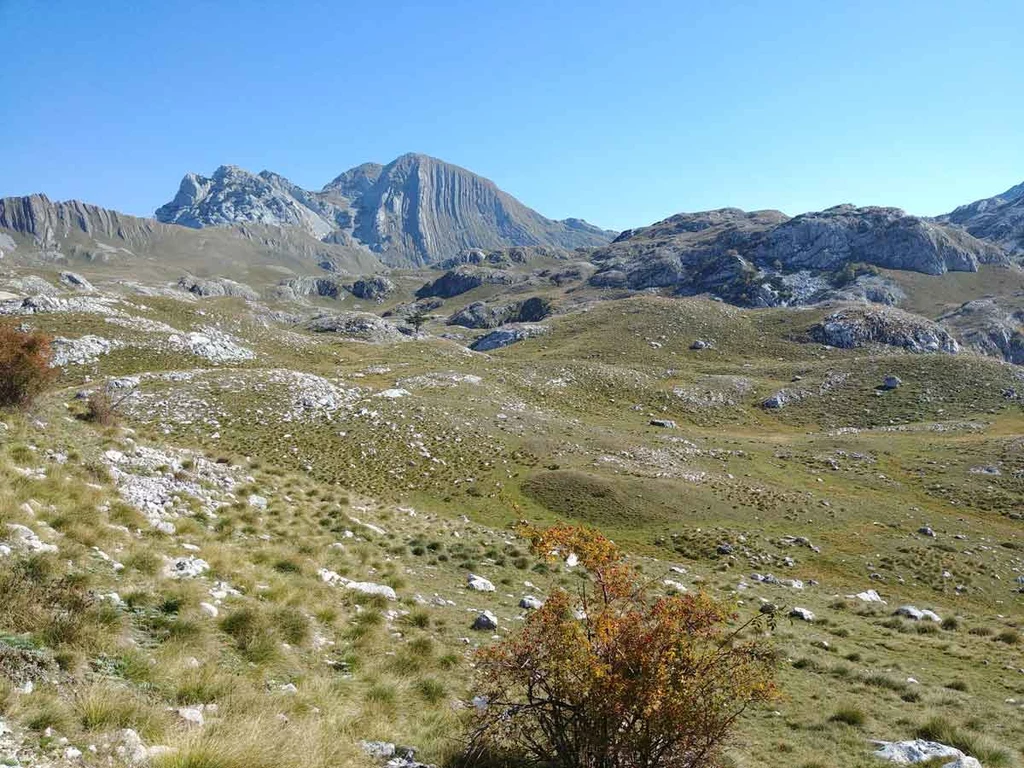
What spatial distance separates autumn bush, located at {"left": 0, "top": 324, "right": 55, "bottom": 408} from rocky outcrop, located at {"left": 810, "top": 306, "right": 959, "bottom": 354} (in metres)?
116

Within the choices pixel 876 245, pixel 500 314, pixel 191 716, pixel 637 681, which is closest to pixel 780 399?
pixel 637 681

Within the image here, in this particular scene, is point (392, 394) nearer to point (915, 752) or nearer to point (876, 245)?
point (915, 752)

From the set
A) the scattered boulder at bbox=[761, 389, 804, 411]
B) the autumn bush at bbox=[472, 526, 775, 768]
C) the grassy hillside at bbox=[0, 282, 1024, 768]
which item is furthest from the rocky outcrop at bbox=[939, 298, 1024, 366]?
the autumn bush at bbox=[472, 526, 775, 768]

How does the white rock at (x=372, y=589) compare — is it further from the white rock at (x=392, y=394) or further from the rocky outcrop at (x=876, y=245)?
the rocky outcrop at (x=876, y=245)

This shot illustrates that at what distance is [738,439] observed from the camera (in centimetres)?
5659

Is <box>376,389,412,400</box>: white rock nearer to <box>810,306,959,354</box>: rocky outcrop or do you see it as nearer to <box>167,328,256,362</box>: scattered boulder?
<box>167,328,256,362</box>: scattered boulder

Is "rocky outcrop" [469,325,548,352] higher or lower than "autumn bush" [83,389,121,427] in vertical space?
higher

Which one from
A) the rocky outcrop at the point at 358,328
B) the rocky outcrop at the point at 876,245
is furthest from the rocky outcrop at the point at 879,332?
the rocky outcrop at the point at 358,328

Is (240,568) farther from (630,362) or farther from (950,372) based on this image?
(950,372)

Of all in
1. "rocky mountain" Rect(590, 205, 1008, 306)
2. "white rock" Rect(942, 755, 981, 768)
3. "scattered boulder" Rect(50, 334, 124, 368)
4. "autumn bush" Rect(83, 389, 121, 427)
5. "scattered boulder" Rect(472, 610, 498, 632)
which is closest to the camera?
"white rock" Rect(942, 755, 981, 768)

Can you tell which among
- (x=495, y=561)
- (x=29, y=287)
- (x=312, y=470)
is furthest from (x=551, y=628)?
(x=29, y=287)

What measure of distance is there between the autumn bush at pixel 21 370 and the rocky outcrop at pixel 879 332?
116 meters

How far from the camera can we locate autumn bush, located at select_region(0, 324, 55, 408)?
17.1 meters

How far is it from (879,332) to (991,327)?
4895 centimetres
